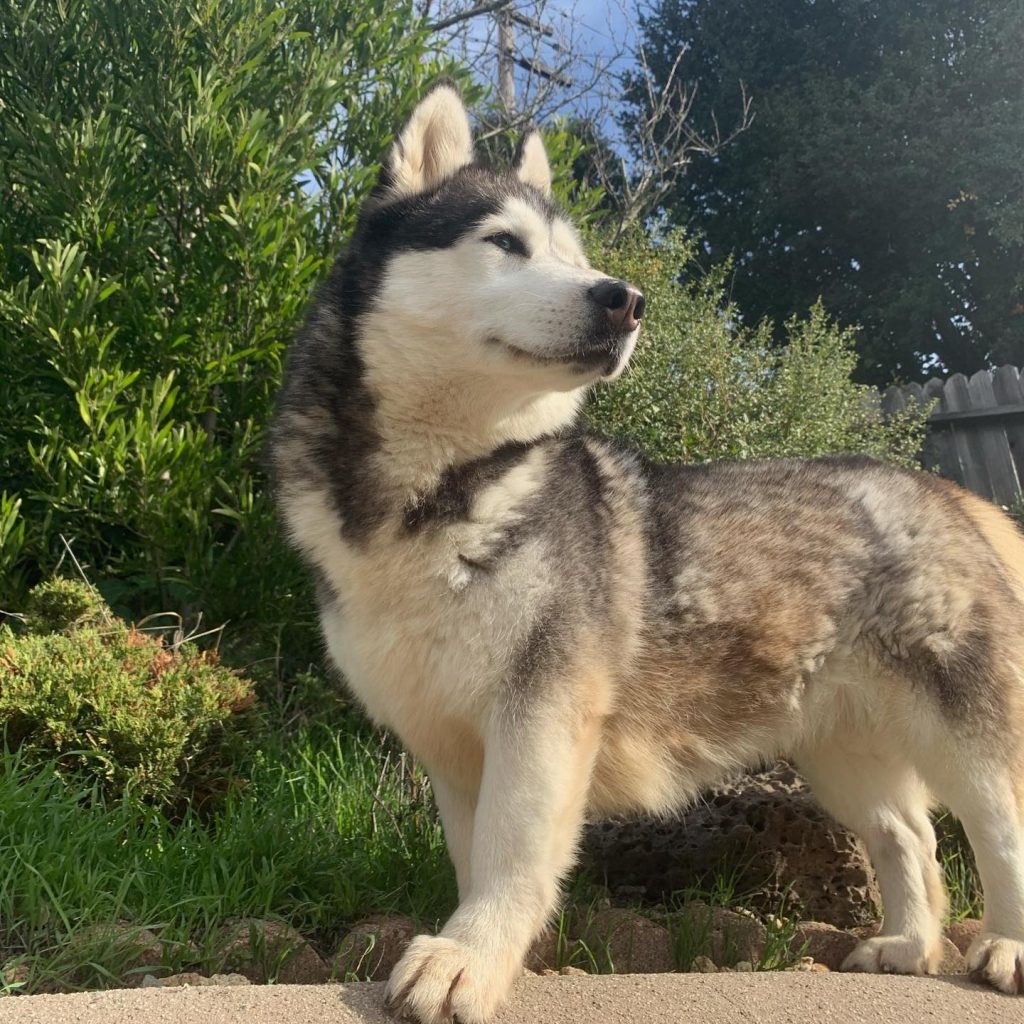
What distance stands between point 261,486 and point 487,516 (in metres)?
2.75

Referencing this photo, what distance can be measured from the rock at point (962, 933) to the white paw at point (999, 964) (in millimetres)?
878

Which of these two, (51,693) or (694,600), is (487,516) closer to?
(694,600)

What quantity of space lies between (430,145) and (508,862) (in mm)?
2042

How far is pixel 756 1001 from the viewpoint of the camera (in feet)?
7.79

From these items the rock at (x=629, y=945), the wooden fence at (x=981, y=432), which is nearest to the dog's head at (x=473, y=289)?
the rock at (x=629, y=945)

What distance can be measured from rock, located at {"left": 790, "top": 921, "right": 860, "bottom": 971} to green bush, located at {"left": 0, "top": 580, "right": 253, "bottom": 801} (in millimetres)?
2180

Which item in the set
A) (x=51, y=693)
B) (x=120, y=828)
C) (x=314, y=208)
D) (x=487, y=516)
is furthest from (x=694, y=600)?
(x=314, y=208)

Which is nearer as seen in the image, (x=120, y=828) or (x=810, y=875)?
(x=120, y=828)

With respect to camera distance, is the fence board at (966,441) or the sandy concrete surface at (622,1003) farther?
the fence board at (966,441)

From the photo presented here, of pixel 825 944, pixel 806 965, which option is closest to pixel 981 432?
pixel 825 944

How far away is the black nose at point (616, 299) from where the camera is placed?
→ 8.59ft

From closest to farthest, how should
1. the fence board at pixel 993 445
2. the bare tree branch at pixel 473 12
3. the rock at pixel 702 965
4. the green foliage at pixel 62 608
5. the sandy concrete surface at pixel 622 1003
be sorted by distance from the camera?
the sandy concrete surface at pixel 622 1003 < the rock at pixel 702 965 < the green foliage at pixel 62 608 < the bare tree branch at pixel 473 12 < the fence board at pixel 993 445

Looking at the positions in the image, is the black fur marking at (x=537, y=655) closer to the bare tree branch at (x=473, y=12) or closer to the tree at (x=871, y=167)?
the bare tree branch at (x=473, y=12)

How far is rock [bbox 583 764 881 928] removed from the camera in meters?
3.87
